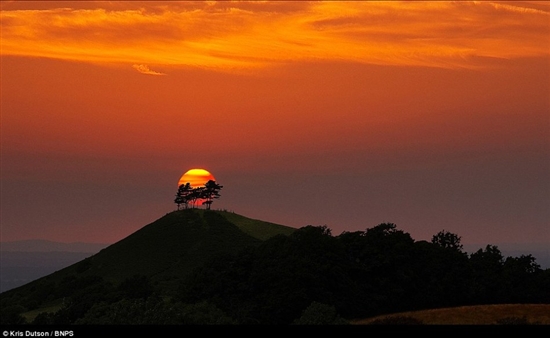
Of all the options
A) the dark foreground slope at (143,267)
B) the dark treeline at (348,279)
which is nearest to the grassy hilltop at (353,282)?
the dark treeline at (348,279)

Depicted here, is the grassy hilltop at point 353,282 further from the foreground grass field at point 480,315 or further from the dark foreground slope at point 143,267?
the dark foreground slope at point 143,267

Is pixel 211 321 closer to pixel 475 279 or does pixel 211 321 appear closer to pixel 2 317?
pixel 475 279

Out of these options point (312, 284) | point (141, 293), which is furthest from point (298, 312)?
point (141, 293)

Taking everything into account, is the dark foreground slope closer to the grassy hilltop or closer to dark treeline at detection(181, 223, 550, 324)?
the grassy hilltop

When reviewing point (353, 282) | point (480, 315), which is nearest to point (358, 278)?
point (353, 282)

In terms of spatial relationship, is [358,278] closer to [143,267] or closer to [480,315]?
[480,315]

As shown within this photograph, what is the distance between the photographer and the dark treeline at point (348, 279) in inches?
3989

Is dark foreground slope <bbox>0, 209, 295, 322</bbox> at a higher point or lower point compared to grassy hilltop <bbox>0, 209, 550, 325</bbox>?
lower

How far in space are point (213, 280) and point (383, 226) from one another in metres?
29.1

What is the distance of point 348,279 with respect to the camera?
10856cm

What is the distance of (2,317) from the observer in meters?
138

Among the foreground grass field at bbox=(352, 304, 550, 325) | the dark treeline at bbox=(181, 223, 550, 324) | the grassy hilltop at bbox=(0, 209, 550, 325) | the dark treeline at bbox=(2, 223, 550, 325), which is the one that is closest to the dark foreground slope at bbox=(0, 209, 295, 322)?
the grassy hilltop at bbox=(0, 209, 550, 325)

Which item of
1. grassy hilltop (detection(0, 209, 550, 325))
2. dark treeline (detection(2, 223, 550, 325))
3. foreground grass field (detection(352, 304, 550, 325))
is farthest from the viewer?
dark treeline (detection(2, 223, 550, 325))

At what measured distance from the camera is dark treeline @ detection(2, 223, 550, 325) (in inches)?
3989
